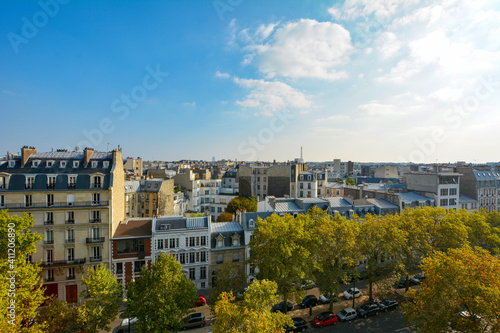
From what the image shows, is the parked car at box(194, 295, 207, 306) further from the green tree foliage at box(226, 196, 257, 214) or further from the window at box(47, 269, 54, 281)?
the green tree foliage at box(226, 196, 257, 214)

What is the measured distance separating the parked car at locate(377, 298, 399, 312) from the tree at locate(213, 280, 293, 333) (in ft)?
61.2

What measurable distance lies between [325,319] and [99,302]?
23.9 metres

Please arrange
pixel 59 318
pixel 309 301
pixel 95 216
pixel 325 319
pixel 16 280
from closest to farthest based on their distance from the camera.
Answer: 1. pixel 59 318
2. pixel 16 280
3. pixel 325 319
4. pixel 309 301
5. pixel 95 216

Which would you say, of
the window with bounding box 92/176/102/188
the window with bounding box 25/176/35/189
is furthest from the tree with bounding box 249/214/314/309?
the window with bounding box 25/176/35/189

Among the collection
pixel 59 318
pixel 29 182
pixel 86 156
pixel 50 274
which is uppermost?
pixel 86 156

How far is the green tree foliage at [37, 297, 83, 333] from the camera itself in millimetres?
22281

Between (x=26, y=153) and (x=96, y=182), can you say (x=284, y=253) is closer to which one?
(x=96, y=182)

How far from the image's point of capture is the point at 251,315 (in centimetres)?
1722

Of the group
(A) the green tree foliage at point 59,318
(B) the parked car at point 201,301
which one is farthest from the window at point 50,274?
(B) the parked car at point 201,301

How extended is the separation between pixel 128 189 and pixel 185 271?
1327 inches

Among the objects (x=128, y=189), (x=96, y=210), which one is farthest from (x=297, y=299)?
(x=128, y=189)

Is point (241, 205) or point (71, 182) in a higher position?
point (71, 182)

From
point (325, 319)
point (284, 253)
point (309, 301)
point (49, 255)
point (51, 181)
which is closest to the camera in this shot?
point (284, 253)

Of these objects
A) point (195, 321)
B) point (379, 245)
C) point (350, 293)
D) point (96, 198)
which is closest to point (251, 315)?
point (195, 321)
